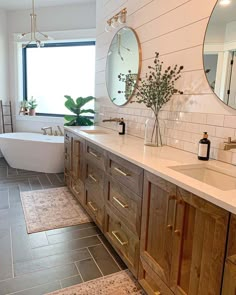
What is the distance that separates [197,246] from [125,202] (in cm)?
76

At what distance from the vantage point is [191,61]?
1.93 metres

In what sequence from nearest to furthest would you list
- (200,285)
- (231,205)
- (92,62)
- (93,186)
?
1. (231,205)
2. (200,285)
3. (93,186)
4. (92,62)

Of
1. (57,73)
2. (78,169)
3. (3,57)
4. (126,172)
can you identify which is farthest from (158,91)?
(3,57)

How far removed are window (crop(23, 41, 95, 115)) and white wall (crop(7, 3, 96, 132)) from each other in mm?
247

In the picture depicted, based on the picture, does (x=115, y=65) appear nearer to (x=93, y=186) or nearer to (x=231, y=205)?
(x=93, y=186)

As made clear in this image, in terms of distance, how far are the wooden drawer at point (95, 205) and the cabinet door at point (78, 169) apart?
6.4 inches

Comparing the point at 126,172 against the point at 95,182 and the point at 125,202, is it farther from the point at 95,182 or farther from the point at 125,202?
the point at 95,182

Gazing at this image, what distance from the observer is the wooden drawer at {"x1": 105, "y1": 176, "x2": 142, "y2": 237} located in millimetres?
1664

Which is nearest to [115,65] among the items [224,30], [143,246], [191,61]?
[191,61]

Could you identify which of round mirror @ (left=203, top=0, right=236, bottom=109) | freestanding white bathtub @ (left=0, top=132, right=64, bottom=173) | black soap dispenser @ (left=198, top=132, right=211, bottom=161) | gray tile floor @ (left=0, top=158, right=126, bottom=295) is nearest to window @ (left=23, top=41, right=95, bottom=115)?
freestanding white bathtub @ (left=0, top=132, right=64, bottom=173)

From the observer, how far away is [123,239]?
1.90 m

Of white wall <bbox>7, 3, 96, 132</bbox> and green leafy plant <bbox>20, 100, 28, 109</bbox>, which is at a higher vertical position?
white wall <bbox>7, 3, 96, 132</bbox>

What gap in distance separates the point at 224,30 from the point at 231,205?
4.07 feet

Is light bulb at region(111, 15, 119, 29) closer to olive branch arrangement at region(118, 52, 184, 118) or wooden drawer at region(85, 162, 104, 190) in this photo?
olive branch arrangement at region(118, 52, 184, 118)
